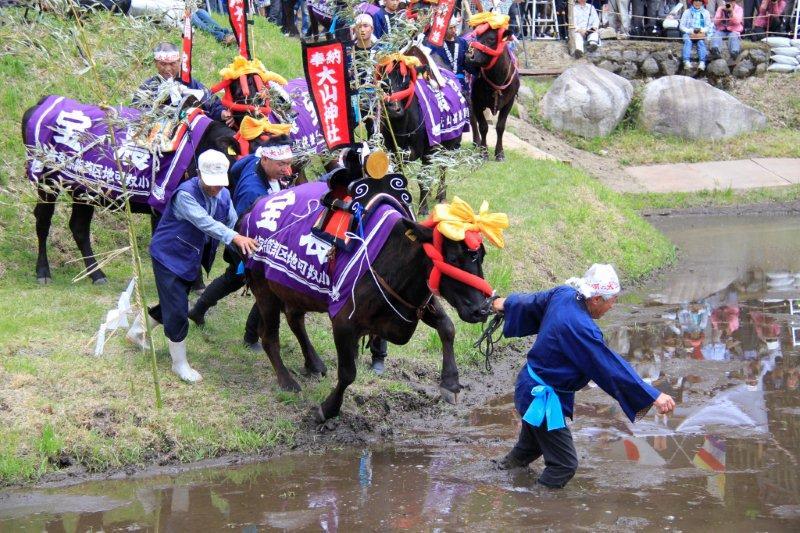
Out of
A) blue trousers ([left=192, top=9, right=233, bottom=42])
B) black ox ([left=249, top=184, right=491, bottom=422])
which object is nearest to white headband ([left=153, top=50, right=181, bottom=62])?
black ox ([left=249, top=184, right=491, bottom=422])

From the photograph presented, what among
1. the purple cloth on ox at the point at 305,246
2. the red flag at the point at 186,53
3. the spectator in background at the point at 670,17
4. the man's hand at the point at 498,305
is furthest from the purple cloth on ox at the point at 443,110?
the spectator in background at the point at 670,17

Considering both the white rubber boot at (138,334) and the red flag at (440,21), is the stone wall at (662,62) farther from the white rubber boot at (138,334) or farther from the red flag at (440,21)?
the white rubber boot at (138,334)

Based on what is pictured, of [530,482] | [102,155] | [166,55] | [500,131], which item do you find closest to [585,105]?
[500,131]

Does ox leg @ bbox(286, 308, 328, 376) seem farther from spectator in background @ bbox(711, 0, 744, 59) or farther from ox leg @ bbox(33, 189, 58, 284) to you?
spectator in background @ bbox(711, 0, 744, 59)

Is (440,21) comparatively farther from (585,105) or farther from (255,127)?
(585,105)

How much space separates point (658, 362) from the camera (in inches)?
388

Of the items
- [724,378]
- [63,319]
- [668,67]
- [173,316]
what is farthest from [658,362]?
[668,67]

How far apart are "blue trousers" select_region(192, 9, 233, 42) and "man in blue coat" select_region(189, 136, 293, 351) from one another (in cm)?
774

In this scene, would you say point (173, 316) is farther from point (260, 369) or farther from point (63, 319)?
point (63, 319)

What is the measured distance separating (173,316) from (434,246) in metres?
2.38

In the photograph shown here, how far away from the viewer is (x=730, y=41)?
882 inches

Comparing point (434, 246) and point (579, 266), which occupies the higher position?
point (434, 246)

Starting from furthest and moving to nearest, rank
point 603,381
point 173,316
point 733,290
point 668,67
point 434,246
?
1. point 668,67
2. point 733,290
3. point 173,316
4. point 434,246
5. point 603,381

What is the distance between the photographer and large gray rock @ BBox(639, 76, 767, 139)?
66.4 feet
